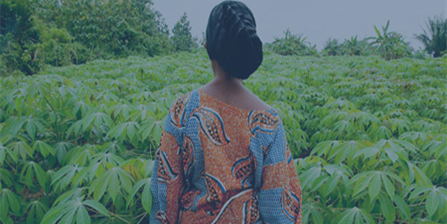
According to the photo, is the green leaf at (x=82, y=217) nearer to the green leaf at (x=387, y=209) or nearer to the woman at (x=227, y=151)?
the woman at (x=227, y=151)

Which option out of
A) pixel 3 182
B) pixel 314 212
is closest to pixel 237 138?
pixel 314 212

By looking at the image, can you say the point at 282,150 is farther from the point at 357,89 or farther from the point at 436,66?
the point at 436,66

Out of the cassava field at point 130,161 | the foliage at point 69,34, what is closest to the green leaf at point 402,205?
the cassava field at point 130,161

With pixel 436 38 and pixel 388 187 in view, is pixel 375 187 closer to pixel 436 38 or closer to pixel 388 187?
pixel 388 187

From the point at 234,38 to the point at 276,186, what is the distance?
0.46 metres

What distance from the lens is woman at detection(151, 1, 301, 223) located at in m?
0.95

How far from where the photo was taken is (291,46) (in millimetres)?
16875

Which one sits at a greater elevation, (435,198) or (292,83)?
(292,83)

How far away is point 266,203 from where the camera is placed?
995mm

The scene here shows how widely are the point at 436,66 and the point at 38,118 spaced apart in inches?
280

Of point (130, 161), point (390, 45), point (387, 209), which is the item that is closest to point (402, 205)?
point (387, 209)

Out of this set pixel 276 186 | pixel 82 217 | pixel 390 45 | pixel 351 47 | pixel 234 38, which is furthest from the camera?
pixel 351 47

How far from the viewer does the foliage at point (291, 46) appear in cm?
1658

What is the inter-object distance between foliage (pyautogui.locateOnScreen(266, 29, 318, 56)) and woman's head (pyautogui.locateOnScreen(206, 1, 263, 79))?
631 inches
